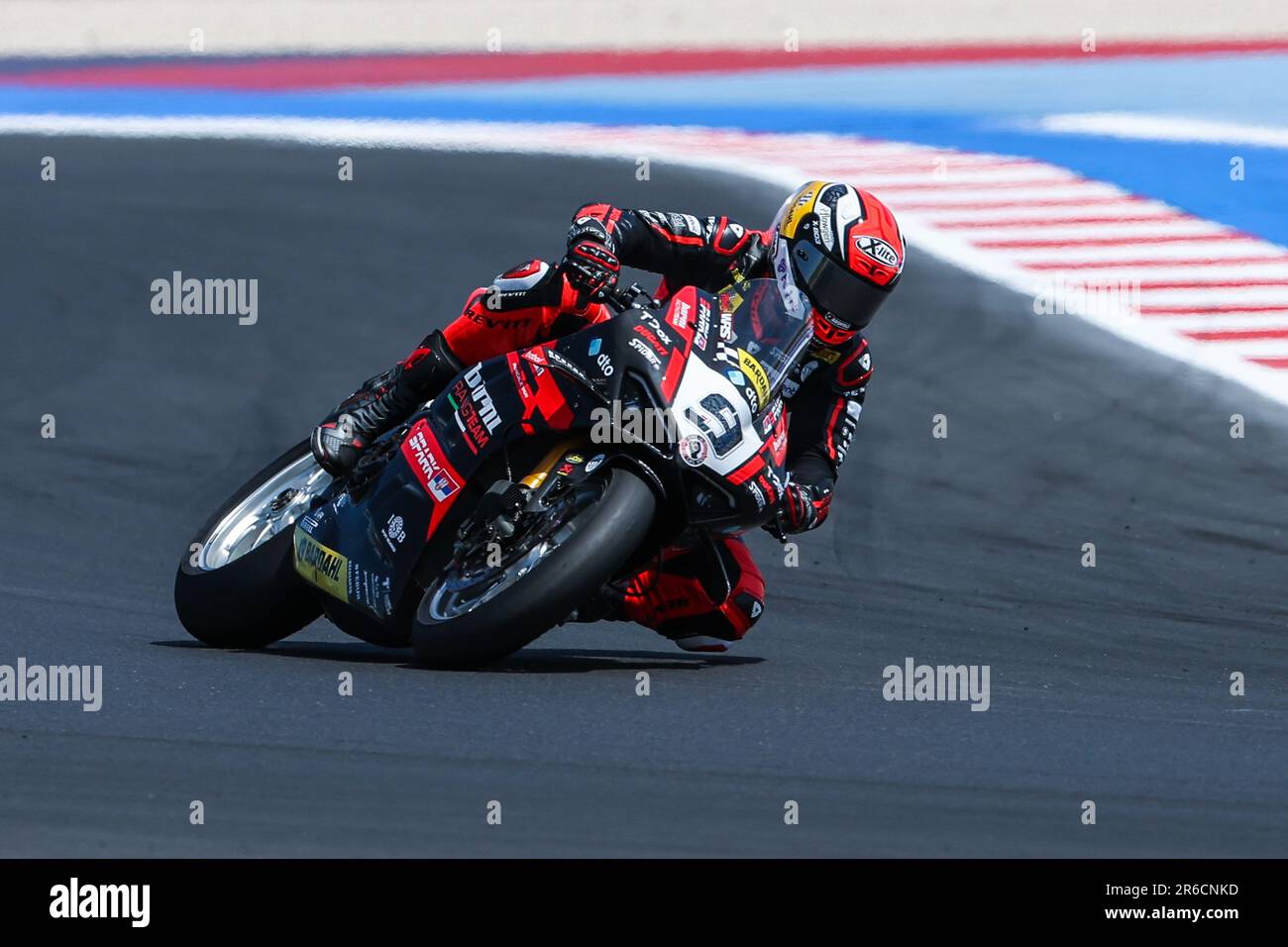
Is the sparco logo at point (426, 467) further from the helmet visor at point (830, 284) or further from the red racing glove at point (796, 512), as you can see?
the helmet visor at point (830, 284)

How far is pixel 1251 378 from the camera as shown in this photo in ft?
33.0

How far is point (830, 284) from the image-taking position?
19.5ft

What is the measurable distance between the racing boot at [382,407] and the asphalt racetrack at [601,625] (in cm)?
62

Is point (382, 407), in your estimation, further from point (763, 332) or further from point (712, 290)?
point (763, 332)

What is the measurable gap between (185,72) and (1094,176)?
295 inches

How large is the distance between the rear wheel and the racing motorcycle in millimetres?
224

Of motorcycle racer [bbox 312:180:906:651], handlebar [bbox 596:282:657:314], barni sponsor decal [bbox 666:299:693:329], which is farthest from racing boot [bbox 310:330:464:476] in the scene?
barni sponsor decal [bbox 666:299:693:329]

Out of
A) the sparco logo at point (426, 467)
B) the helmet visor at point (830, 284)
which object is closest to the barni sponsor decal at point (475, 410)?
the sparco logo at point (426, 467)

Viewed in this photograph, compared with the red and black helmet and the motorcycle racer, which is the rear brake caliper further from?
the red and black helmet

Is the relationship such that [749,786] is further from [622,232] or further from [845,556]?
[845,556]

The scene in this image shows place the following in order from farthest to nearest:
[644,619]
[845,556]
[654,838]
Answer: [845,556] → [644,619] → [654,838]

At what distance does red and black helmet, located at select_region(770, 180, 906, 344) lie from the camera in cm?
591
